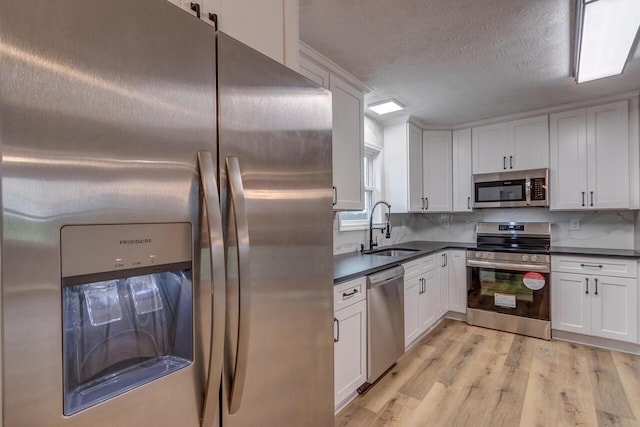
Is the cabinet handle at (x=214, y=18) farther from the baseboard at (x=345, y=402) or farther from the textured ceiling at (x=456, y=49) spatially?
the baseboard at (x=345, y=402)

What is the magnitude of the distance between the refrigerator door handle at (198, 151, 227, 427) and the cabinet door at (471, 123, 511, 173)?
3.83m

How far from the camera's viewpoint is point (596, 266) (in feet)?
9.85

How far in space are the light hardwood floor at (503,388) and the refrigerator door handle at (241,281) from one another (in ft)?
4.79

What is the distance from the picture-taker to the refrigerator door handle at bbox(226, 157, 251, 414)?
83cm

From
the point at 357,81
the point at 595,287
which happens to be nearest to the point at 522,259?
the point at 595,287

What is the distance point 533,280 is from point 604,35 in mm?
2282

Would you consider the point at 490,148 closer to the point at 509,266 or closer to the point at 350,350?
the point at 509,266

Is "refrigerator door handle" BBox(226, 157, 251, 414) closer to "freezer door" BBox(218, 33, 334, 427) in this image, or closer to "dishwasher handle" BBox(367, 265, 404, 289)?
"freezer door" BBox(218, 33, 334, 427)

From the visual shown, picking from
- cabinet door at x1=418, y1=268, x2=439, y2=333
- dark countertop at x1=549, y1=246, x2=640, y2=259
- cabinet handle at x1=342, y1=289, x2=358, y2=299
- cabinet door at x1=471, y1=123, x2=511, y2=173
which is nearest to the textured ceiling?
cabinet door at x1=471, y1=123, x2=511, y2=173

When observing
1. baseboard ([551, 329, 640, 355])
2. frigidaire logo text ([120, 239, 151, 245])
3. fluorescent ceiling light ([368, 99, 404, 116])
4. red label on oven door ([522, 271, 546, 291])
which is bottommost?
baseboard ([551, 329, 640, 355])

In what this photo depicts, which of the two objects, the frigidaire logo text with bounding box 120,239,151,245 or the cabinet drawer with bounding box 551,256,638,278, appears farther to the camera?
the cabinet drawer with bounding box 551,256,638,278

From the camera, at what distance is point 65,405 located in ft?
1.87

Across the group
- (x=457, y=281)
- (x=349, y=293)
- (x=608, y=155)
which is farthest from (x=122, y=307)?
(x=608, y=155)

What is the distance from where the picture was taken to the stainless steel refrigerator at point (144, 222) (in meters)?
0.53
